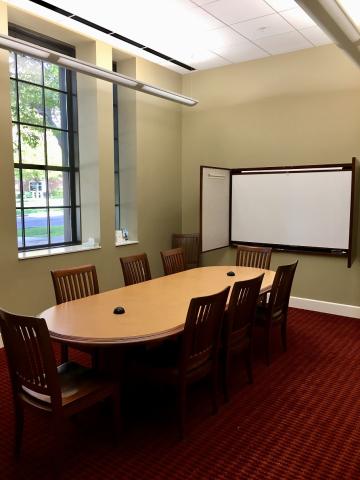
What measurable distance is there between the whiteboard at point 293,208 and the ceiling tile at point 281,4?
6.25 feet

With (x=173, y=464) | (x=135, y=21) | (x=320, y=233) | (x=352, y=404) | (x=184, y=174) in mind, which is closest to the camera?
(x=173, y=464)

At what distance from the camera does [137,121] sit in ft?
17.7

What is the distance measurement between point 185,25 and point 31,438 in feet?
13.0

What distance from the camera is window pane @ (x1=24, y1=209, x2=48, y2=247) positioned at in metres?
4.54

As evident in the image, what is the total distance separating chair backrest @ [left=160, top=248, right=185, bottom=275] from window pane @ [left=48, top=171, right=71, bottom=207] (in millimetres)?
1533

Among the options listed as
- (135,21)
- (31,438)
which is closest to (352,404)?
(31,438)

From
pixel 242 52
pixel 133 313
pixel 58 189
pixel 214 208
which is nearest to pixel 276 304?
pixel 133 313

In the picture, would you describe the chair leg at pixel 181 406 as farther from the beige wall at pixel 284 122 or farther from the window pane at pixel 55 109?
the window pane at pixel 55 109

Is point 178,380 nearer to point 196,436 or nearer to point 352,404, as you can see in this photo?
point 196,436

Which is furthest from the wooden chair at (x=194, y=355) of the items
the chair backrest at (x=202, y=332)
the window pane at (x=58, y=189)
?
the window pane at (x=58, y=189)

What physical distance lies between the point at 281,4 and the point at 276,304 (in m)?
2.76

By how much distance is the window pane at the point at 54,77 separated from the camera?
4.64 m

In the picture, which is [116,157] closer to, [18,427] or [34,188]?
[34,188]

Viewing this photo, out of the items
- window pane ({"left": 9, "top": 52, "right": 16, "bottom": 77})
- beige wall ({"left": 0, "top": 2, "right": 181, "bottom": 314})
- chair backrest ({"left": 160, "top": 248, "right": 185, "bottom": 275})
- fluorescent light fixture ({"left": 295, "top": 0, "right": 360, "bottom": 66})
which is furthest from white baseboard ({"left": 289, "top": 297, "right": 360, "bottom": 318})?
window pane ({"left": 9, "top": 52, "right": 16, "bottom": 77})
